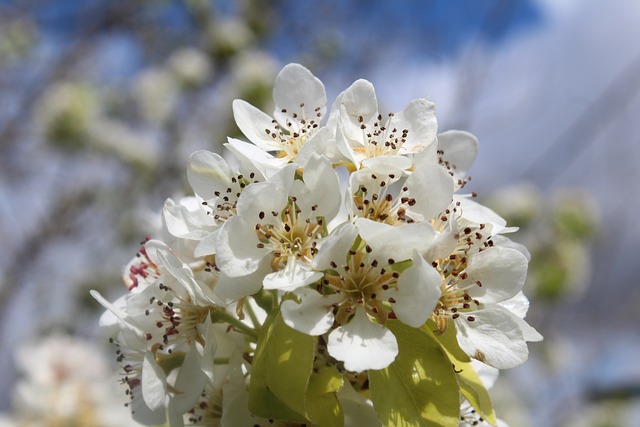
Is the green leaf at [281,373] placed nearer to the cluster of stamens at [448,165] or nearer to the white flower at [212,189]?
the white flower at [212,189]

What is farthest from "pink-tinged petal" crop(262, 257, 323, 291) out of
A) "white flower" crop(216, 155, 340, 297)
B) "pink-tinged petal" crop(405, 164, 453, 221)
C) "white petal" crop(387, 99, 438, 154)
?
"white petal" crop(387, 99, 438, 154)

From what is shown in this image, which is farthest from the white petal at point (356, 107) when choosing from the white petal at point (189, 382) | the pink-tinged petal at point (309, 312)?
the white petal at point (189, 382)

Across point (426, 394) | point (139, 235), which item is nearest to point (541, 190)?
point (139, 235)

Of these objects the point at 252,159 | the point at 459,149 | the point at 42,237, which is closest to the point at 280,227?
the point at 252,159

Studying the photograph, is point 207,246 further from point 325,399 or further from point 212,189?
point 325,399

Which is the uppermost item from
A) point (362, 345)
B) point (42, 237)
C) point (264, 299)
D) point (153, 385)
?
point (362, 345)
